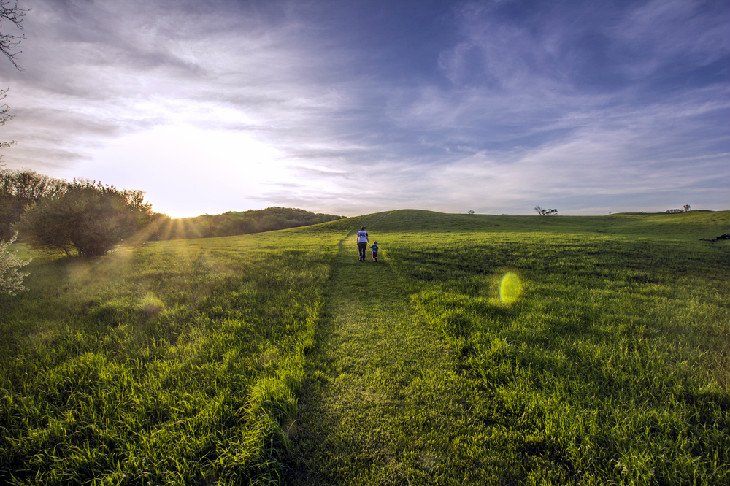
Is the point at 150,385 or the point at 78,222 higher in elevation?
the point at 78,222

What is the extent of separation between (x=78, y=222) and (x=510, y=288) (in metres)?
32.9

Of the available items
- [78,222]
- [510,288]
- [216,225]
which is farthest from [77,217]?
[216,225]

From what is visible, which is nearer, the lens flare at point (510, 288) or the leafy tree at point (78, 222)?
the lens flare at point (510, 288)

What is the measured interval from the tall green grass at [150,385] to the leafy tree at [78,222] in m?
15.0

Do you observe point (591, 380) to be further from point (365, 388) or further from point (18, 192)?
point (18, 192)

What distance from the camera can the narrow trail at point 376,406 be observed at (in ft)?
15.2

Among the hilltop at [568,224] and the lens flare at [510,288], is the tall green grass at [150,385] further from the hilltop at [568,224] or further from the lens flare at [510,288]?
the hilltop at [568,224]

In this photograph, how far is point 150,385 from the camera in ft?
21.3

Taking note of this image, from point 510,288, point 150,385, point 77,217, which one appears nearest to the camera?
point 150,385

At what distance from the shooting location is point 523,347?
8.13m

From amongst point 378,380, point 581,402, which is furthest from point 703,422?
point 378,380

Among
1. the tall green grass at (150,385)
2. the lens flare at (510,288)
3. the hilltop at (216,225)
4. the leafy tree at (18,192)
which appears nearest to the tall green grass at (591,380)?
the lens flare at (510,288)

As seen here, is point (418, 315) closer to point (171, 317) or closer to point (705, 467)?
point (705, 467)

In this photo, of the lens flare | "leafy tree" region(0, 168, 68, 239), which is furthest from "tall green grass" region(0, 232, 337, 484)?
"leafy tree" region(0, 168, 68, 239)
